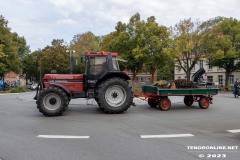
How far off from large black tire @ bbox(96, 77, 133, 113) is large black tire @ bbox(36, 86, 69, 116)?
147 cm

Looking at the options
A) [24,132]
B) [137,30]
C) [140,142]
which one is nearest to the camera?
[140,142]

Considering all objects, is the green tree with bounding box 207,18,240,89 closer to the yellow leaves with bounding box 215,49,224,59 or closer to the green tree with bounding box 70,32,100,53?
the yellow leaves with bounding box 215,49,224,59

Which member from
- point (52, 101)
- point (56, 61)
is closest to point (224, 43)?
point (56, 61)

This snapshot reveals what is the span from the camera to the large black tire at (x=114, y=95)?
11509mm

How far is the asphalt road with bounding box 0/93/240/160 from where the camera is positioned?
225 inches

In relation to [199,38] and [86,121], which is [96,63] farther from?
[199,38]

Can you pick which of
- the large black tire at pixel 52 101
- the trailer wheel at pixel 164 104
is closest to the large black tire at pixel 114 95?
the large black tire at pixel 52 101

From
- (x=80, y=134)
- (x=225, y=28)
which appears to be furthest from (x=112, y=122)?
(x=225, y=28)

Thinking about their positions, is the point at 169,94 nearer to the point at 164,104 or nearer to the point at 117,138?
the point at 164,104

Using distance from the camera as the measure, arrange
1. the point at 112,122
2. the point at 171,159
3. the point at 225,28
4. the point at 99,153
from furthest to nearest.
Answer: the point at 225,28 → the point at 112,122 → the point at 99,153 → the point at 171,159

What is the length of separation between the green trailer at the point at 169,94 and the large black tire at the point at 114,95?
1947 mm

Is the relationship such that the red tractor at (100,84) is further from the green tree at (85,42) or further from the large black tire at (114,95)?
the green tree at (85,42)

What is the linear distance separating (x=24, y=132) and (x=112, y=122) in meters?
3.05

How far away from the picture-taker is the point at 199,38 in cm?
4488
